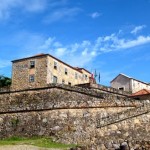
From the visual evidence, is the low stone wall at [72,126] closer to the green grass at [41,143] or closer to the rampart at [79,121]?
the rampart at [79,121]

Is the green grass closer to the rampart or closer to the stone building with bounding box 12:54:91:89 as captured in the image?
the rampart

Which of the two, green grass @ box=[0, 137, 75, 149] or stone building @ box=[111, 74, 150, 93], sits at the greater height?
stone building @ box=[111, 74, 150, 93]

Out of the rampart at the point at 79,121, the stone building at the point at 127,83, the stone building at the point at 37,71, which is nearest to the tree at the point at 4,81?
the stone building at the point at 37,71

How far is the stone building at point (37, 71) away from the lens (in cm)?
5511

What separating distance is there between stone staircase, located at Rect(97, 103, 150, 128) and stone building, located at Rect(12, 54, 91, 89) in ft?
84.5

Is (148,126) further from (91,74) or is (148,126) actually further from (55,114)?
(91,74)

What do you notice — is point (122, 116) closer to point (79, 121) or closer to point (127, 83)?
point (79, 121)

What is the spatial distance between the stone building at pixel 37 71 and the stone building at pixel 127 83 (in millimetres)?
10962

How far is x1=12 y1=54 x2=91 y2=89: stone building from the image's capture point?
55112 mm

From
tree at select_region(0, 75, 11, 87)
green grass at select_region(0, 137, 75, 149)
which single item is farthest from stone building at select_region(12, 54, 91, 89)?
green grass at select_region(0, 137, 75, 149)

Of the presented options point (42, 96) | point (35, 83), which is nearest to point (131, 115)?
point (42, 96)

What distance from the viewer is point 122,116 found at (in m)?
28.2

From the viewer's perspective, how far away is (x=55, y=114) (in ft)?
94.0

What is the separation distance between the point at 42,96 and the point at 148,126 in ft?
70.7
